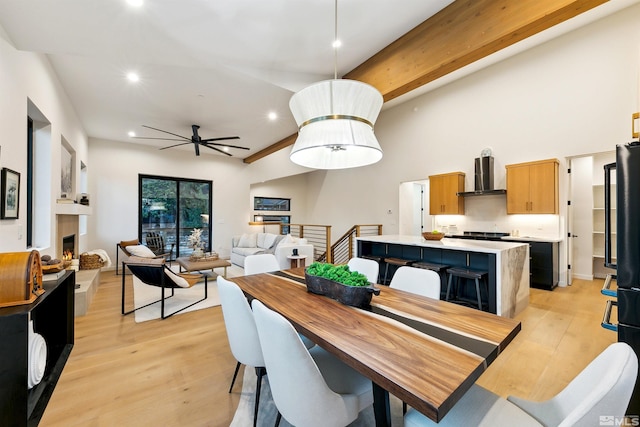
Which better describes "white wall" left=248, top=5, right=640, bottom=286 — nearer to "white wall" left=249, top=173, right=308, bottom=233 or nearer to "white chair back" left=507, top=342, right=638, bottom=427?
"white wall" left=249, top=173, right=308, bottom=233

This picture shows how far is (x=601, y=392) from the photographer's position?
71 cm

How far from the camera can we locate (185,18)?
258 cm

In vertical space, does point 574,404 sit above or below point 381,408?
above

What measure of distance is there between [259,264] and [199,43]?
8.10 feet

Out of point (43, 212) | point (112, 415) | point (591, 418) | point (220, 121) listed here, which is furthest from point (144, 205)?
point (591, 418)

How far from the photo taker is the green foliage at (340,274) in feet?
5.49

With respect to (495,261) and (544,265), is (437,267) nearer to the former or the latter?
(495,261)

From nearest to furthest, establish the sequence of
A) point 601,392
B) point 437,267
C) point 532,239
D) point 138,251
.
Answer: point 601,392 < point 437,267 < point 532,239 < point 138,251

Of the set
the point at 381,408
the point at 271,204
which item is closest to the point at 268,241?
the point at 271,204

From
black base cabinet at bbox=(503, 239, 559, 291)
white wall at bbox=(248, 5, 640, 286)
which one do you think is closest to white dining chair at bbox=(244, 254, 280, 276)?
black base cabinet at bbox=(503, 239, 559, 291)

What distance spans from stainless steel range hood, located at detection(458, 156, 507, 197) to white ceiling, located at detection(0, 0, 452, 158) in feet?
10.6

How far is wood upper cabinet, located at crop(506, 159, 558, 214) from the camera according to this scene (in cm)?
457

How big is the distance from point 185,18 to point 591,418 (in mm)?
3629

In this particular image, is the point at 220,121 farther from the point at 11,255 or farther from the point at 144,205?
the point at 11,255
